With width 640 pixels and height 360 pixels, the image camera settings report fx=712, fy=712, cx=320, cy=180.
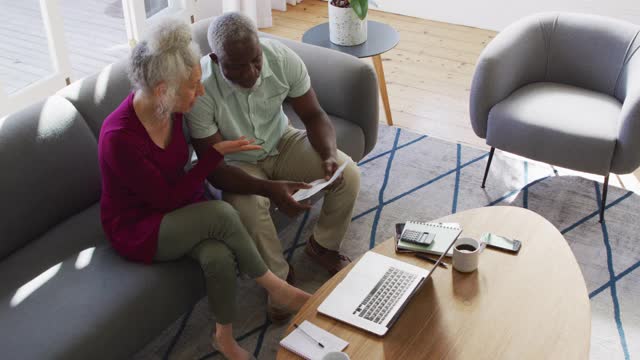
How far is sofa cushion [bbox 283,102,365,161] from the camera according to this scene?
2908 mm

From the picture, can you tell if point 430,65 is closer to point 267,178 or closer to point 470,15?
point 470,15

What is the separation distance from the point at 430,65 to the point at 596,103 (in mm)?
1500

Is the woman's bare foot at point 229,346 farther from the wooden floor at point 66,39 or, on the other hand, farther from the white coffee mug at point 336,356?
the wooden floor at point 66,39

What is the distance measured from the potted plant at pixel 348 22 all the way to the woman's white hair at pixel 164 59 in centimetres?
131

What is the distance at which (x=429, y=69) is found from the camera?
4398 mm

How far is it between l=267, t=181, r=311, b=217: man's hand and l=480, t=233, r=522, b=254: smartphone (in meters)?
0.64

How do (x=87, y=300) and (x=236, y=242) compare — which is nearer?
(x=87, y=300)

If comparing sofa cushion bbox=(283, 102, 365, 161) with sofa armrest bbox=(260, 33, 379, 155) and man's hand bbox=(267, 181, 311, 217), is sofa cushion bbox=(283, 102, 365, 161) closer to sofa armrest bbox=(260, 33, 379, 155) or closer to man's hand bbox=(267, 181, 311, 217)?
sofa armrest bbox=(260, 33, 379, 155)

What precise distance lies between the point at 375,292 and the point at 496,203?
1.29 m

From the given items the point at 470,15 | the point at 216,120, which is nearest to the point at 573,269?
the point at 216,120

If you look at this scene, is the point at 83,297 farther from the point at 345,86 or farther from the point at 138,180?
the point at 345,86

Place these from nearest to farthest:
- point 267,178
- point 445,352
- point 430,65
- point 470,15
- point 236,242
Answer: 1. point 445,352
2. point 236,242
3. point 267,178
4. point 430,65
5. point 470,15

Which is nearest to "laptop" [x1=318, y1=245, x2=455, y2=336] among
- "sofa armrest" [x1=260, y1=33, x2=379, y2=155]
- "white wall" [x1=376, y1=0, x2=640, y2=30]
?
"sofa armrest" [x1=260, y1=33, x2=379, y2=155]

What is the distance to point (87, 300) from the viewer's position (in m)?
2.09
